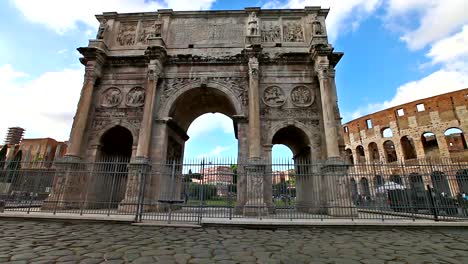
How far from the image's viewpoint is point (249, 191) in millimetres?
9938

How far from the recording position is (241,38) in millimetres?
14312

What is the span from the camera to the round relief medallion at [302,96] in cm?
1270

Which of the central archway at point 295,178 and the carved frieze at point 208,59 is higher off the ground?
the carved frieze at point 208,59

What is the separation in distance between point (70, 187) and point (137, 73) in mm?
7079

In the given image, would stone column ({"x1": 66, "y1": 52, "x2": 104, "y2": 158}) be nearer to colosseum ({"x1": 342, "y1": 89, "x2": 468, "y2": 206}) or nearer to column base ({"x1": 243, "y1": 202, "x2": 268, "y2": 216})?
column base ({"x1": 243, "y1": 202, "x2": 268, "y2": 216})

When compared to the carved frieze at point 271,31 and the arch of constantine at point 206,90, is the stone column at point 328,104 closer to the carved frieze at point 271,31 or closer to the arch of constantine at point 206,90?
the arch of constantine at point 206,90

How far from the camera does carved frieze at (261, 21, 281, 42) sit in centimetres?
1434

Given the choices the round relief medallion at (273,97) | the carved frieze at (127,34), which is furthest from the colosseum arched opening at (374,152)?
the carved frieze at (127,34)

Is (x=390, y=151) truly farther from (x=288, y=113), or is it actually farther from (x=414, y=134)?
(x=288, y=113)

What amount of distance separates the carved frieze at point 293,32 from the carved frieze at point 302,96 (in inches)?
135

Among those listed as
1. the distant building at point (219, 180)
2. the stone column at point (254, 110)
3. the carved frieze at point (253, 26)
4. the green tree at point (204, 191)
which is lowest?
the green tree at point (204, 191)

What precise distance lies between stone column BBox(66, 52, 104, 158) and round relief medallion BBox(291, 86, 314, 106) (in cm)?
Answer: 1122

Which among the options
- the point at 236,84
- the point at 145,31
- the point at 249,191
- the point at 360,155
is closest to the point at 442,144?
the point at 360,155

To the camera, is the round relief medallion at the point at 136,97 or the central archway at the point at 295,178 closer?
the central archway at the point at 295,178
